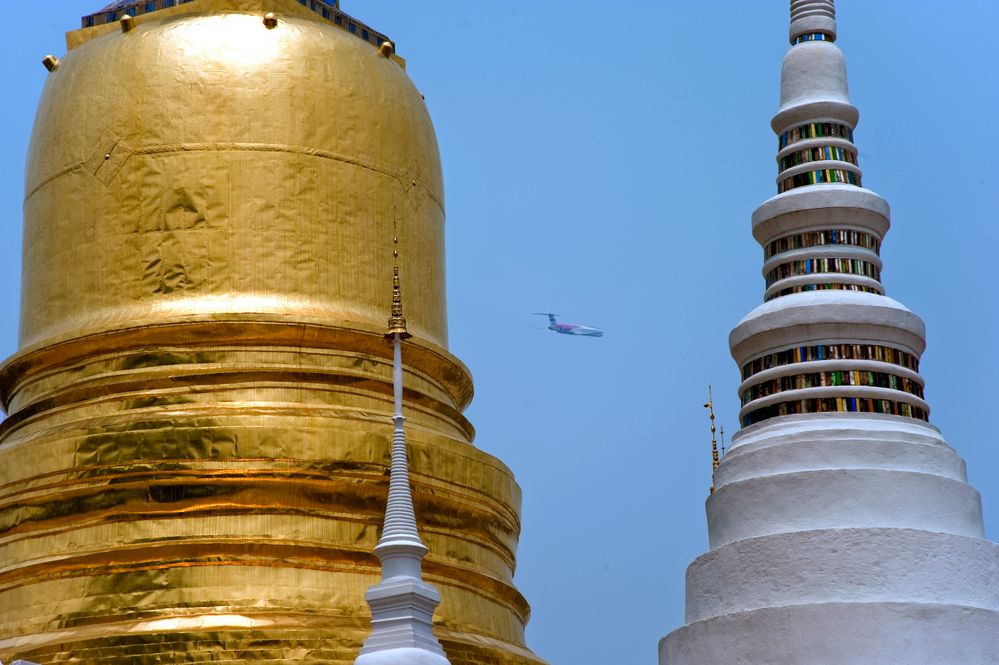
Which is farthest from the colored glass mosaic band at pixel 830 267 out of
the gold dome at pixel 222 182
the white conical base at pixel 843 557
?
the gold dome at pixel 222 182

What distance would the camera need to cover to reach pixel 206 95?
19234 millimetres

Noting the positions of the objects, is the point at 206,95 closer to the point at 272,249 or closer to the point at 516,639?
the point at 272,249

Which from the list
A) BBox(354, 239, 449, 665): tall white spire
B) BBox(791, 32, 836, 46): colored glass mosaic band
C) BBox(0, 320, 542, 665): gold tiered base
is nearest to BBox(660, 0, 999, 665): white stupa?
BBox(791, 32, 836, 46): colored glass mosaic band

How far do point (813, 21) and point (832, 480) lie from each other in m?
4.87

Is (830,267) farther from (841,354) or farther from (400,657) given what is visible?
(400,657)

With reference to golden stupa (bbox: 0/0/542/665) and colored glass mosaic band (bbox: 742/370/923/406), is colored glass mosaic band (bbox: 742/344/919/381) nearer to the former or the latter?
colored glass mosaic band (bbox: 742/370/923/406)

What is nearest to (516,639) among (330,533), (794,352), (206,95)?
(330,533)

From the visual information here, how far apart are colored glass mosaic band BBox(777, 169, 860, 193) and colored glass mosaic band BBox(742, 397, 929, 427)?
223 centimetres

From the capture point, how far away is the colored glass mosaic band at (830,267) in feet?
60.3

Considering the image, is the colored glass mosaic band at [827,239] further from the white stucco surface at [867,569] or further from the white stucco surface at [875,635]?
the white stucco surface at [875,635]

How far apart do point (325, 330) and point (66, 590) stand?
3207mm

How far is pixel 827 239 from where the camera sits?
18.5 metres

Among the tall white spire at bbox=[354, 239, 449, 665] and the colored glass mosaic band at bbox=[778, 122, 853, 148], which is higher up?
the colored glass mosaic band at bbox=[778, 122, 853, 148]

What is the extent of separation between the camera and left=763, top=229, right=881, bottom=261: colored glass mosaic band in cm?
1848
